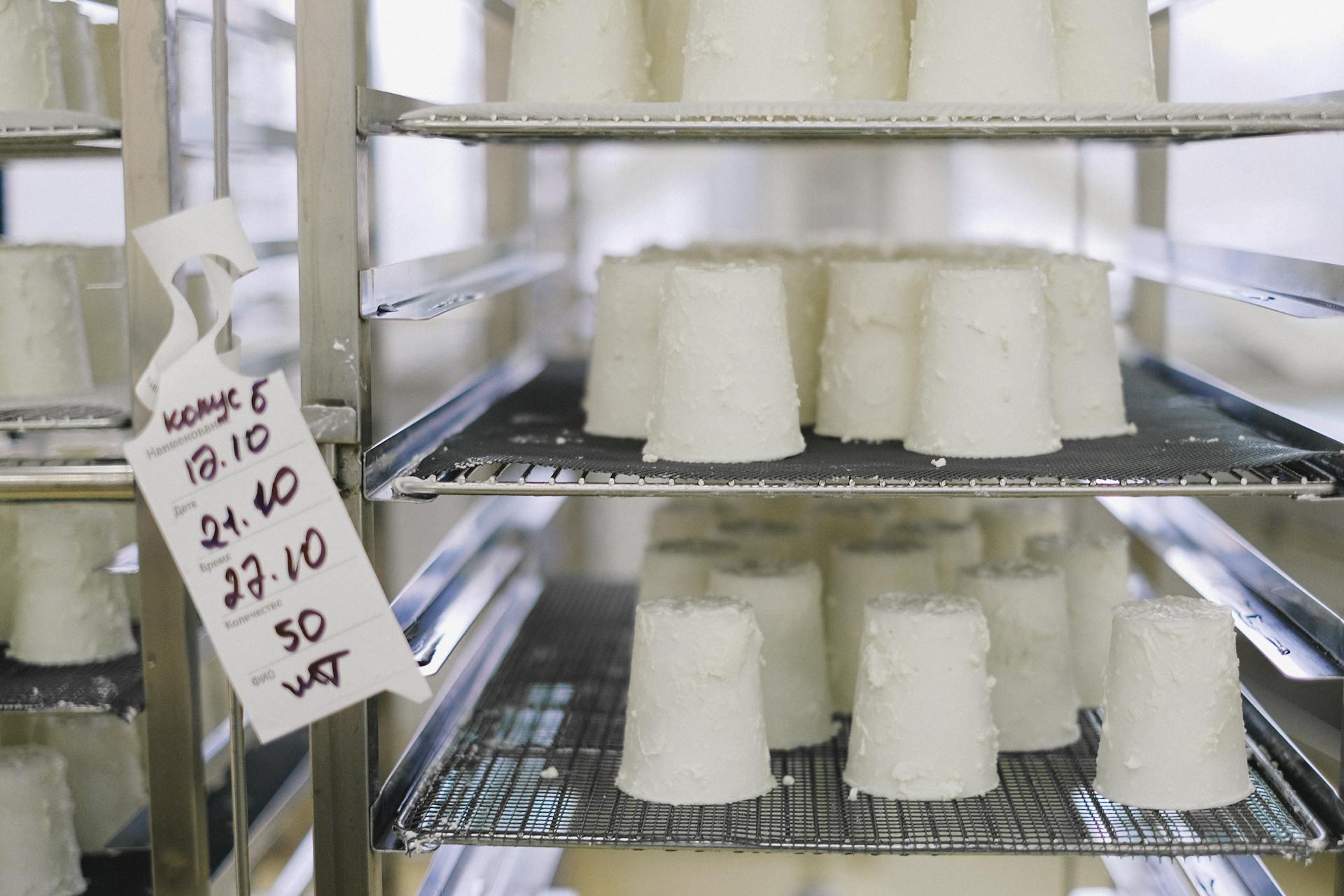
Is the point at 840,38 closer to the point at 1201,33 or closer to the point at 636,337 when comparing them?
the point at 636,337

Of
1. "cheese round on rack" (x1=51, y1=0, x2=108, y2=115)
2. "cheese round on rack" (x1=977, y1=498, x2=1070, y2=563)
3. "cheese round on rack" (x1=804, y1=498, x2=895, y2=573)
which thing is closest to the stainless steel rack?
"cheese round on rack" (x1=51, y1=0, x2=108, y2=115)

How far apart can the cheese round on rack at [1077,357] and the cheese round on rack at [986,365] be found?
0.14 meters

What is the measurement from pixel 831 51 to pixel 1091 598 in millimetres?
781

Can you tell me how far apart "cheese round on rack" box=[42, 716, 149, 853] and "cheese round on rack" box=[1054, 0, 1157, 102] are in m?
1.30

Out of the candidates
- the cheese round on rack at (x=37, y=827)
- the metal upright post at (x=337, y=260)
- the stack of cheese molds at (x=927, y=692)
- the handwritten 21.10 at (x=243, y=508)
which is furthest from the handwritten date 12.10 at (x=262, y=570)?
the cheese round on rack at (x=37, y=827)

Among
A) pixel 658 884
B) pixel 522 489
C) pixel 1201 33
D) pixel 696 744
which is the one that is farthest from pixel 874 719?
pixel 1201 33

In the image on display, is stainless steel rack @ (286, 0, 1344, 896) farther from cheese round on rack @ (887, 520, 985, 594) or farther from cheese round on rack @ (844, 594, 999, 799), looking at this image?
cheese round on rack @ (887, 520, 985, 594)

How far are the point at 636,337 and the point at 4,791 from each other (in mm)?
878

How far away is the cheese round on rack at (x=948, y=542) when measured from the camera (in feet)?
5.89

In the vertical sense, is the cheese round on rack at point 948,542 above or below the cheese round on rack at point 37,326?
below

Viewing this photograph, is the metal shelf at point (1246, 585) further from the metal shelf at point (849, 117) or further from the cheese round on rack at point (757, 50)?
the cheese round on rack at point (757, 50)

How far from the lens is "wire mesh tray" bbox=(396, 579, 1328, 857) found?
4.09ft

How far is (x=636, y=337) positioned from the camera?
5.21ft

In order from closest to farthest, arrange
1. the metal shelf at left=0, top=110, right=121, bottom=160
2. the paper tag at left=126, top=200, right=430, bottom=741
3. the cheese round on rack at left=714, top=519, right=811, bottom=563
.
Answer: the paper tag at left=126, top=200, right=430, bottom=741 < the metal shelf at left=0, top=110, right=121, bottom=160 < the cheese round on rack at left=714, top=519, right=811, bottom=563
